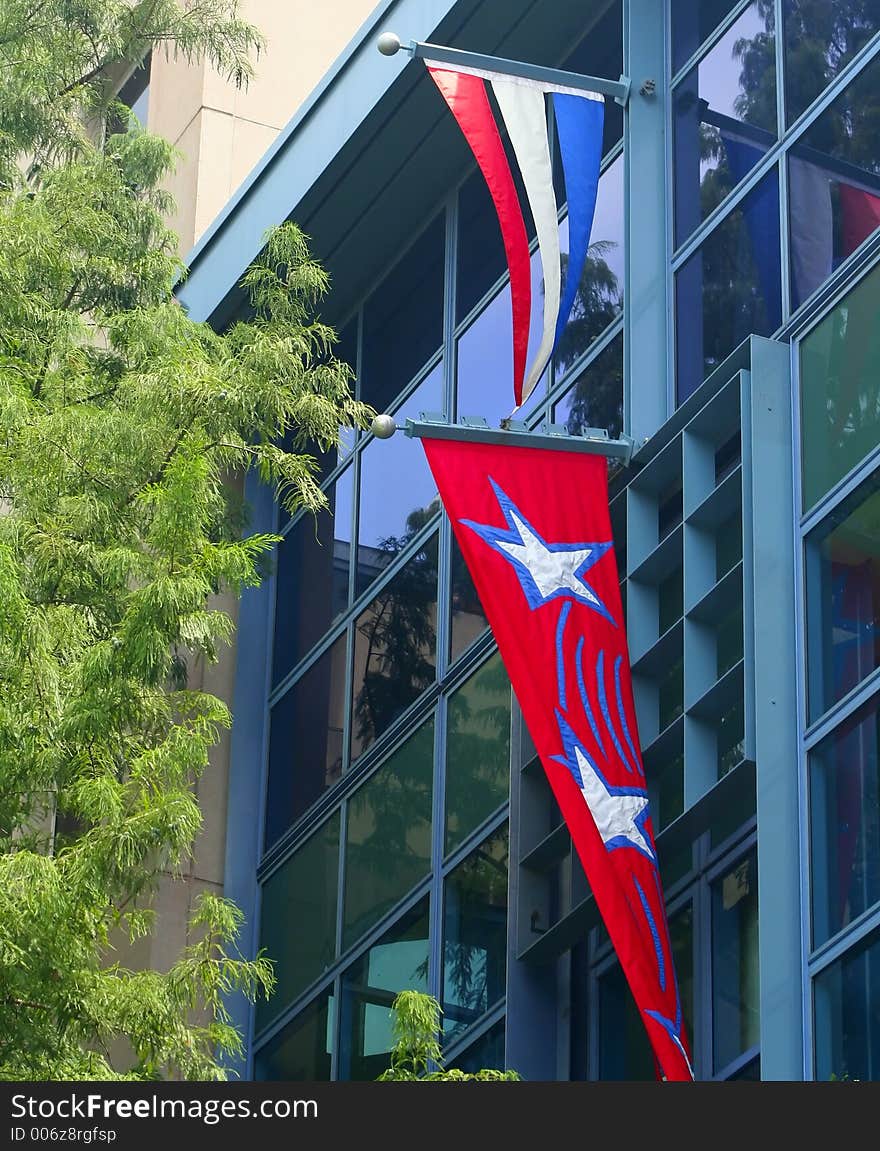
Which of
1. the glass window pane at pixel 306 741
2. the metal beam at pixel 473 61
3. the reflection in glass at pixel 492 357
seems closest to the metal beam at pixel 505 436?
the metal beam at pixel 473 61

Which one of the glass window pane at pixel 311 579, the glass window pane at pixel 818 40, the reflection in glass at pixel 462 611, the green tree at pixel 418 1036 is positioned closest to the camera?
the green tree at pixel 418 1036

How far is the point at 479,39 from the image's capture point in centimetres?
1553

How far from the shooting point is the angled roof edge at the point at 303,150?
15836mm

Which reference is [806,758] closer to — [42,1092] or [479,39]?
[42,1092]

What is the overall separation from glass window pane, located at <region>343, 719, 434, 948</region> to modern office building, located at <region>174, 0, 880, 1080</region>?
0.04 m

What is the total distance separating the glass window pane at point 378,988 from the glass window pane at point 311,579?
3308mm

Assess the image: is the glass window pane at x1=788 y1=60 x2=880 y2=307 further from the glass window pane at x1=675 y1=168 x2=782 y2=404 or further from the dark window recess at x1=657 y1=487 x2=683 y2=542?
the dark window recess at x1=657 y1=487 x2=683 y2=542

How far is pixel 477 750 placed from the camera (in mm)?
15070

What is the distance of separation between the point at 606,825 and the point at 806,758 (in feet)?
4.20

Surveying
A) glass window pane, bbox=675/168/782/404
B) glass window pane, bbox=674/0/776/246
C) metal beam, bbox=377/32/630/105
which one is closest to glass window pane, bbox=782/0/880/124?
glass window pane, bbox=674/0/776/246

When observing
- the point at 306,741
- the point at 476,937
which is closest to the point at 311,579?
the point at 306,741

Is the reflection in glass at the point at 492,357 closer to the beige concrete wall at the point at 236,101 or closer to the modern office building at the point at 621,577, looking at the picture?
the modern office building at the point at 621,577

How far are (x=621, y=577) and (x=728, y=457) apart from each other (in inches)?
40.7

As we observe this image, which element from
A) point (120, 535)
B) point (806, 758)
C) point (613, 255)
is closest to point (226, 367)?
point (120, 535)
